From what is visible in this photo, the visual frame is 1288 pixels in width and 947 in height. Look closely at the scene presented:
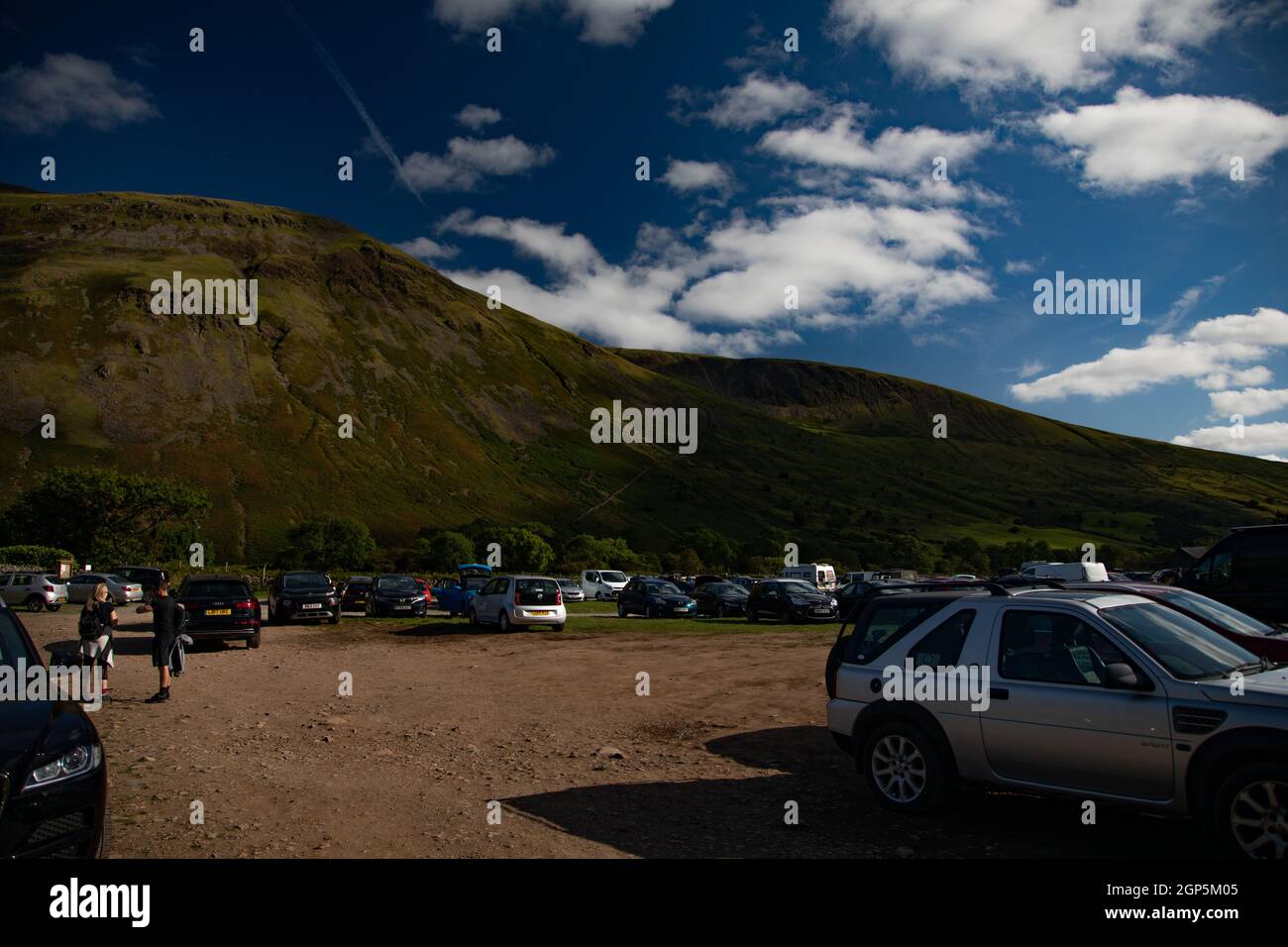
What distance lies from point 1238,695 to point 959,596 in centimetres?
218

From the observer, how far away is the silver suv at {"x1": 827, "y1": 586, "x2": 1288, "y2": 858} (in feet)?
16.3

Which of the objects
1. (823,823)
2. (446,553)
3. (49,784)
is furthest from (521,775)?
(446,553)

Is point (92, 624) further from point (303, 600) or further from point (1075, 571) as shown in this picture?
point (1075, 571)

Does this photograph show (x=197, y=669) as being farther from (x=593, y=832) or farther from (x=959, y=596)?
(x=959, y=596)

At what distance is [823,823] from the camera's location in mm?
6613

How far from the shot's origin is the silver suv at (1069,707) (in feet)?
16.3

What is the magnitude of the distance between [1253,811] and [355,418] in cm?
14054

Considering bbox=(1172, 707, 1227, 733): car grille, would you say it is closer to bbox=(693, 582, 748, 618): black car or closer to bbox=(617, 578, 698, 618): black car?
bbox=(693, 582, 748, 618): black car

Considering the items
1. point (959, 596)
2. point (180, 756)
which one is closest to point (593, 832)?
point (959, 596)

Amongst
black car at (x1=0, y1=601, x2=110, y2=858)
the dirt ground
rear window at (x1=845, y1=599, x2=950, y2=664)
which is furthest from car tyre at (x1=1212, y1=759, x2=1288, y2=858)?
black car at (x1=0, y1=601, x2=110, y2=858)

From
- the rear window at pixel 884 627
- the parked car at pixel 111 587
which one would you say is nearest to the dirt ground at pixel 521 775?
the rear window at pixel 884 627

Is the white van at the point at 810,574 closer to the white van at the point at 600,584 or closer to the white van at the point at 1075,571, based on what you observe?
the white van at the point at 600,584

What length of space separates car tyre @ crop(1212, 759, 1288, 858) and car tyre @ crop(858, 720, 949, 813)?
6.11ft
